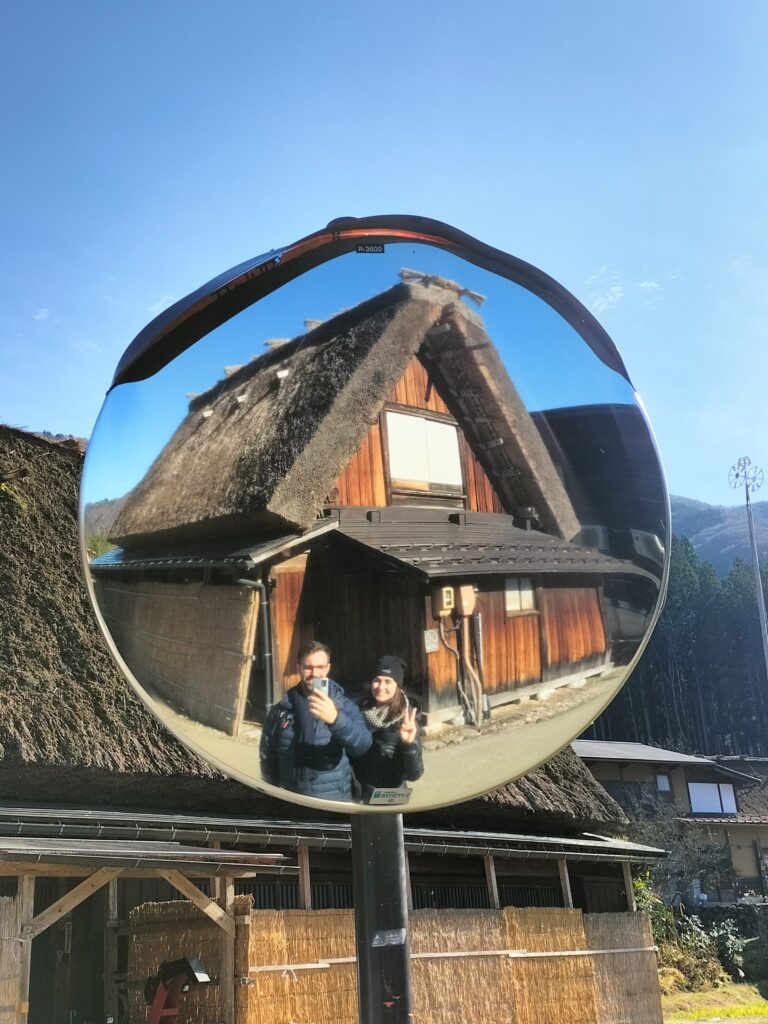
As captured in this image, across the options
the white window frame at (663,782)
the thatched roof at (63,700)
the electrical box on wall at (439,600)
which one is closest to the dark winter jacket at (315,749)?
the electrical box on wall at (439,600)

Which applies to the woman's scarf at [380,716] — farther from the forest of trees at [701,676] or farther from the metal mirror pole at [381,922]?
the forest of trees at [701,676]

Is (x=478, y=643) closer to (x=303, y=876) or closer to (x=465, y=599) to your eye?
(x=465, y=599)

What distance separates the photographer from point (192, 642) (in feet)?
4.61

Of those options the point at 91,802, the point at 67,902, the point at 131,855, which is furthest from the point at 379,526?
the point at 91,802

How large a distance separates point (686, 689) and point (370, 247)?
51413 mm

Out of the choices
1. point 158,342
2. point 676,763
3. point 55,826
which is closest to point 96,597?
point 158,342

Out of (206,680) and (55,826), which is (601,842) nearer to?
(55,826)

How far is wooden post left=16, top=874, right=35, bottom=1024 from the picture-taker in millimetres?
5969

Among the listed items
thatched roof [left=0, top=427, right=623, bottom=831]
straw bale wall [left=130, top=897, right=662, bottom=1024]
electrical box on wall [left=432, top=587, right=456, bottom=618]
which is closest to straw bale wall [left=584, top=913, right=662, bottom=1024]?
straw bale wall [left=130, top=897, right=662, bottom=1024]

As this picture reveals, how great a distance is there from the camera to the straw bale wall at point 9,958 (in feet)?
19.4

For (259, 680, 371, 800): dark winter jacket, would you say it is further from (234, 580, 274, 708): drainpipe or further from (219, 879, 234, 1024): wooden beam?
(219, 879, 234, 1024): wooden beam

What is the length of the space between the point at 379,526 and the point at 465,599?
180 mm

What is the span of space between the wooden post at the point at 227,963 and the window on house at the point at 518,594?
7293mm

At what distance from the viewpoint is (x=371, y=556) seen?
53.1 inches
